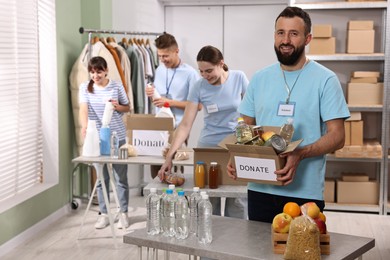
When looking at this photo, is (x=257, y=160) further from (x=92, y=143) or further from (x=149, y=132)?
(x=92, y=143)

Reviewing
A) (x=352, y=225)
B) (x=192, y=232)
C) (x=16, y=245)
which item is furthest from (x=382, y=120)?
(x=192, y=232)

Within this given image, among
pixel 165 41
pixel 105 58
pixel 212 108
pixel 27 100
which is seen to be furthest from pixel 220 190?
pixel 105 58

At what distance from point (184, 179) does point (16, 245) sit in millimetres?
1737

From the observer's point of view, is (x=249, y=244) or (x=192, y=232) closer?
(x=249, y=244)

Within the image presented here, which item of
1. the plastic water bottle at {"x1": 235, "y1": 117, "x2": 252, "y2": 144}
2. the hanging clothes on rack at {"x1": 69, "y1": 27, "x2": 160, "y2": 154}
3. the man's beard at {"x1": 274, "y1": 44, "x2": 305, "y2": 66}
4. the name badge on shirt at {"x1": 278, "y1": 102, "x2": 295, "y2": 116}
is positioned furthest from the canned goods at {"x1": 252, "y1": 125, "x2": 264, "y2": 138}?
the hanging clothes on rack at {"x1": 69, "y1": 27, "x2": 160, "y2": 154}

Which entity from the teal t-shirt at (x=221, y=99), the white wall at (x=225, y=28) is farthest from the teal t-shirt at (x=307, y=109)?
the white wall at (x=225, y=28)

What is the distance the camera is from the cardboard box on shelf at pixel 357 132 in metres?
6.12

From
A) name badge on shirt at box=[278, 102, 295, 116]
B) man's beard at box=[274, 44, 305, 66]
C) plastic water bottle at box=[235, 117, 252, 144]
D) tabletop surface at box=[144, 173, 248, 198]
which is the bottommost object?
tabletop surface at box=[144, 173, 248, 198]

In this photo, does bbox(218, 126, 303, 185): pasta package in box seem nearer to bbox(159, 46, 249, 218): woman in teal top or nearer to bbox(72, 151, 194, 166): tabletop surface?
→ bbox(159, 46, 249, 218): woman in teal top

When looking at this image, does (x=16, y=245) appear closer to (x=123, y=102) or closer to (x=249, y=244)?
(x=123, y=102)

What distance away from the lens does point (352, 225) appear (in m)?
5.76

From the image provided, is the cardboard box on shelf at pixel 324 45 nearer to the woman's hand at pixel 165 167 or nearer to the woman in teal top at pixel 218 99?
the woman in teal top at pixel 218 99

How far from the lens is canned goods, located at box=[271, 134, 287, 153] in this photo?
269 centimetres

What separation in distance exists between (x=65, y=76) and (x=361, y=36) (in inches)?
108
